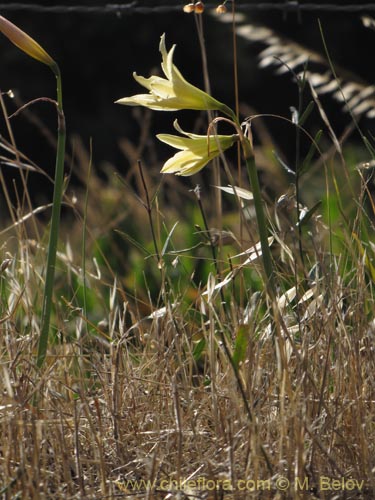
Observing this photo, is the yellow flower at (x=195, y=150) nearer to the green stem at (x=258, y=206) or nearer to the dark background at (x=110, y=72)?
the green stem at (x=258, y=206)

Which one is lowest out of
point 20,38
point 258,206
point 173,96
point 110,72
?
point 110,72

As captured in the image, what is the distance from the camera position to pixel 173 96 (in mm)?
1312

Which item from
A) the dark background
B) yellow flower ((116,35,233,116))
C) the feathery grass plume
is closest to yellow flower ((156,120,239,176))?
yellow flower ((116,35,233,116))

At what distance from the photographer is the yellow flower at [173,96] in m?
1.28

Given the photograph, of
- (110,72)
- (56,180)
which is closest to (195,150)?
(56,180)

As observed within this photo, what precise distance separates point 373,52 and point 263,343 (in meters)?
5.97

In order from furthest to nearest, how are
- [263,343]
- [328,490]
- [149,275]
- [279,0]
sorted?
[279,0] < [149,275] < [263,343] < [328,490]

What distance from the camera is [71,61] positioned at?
9484 mm

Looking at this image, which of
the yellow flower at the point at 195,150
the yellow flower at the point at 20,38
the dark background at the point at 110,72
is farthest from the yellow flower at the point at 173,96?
the dark background at the point at 110,72

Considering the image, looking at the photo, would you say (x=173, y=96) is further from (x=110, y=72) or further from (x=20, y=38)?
(x=110, y=72)

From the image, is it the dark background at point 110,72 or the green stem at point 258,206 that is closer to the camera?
the green stem at point 258,206

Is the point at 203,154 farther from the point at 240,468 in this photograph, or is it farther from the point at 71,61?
the point at 71,61

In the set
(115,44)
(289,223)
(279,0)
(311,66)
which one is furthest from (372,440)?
(115,44)

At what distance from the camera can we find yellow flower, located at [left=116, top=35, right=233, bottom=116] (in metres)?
1.28
